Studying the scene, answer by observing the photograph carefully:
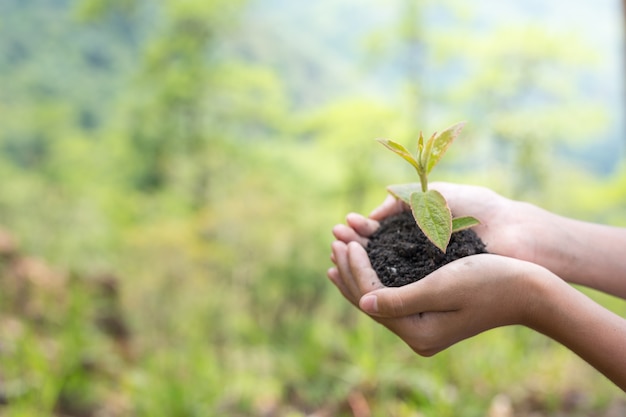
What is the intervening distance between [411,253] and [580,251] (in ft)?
0.79

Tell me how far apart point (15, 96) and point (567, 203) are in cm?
337

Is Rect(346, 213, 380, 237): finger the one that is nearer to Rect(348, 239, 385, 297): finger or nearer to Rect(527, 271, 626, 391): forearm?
Rect(348, 239, 385, 297): finger

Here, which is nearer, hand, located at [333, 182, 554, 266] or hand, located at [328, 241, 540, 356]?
hand, located at [328, 241, 540, 356]

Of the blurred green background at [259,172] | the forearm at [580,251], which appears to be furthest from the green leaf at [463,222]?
the blurred green background at [259,172]

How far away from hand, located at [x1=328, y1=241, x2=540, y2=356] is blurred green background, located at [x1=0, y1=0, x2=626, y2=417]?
1.28m

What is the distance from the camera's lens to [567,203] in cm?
383

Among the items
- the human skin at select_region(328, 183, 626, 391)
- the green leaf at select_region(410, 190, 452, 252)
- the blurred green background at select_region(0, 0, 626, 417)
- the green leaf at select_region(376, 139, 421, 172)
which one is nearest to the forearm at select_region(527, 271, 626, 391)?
the human skin at select_region(328, 183, 626, 391)

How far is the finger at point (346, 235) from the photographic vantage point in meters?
0.86

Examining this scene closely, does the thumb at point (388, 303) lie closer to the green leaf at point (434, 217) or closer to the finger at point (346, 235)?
the green leaf at point (434, 217)

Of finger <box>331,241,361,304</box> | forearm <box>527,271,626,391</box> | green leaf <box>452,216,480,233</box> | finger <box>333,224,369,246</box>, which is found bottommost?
forearm <box>527,271,626,391</box>

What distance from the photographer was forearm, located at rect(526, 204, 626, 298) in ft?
2.72

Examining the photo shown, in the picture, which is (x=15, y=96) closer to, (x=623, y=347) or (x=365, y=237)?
(x=365, y=237)

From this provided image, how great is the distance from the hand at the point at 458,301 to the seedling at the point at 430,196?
0.16ft

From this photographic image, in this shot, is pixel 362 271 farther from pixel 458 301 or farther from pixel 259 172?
pixel 259 172
